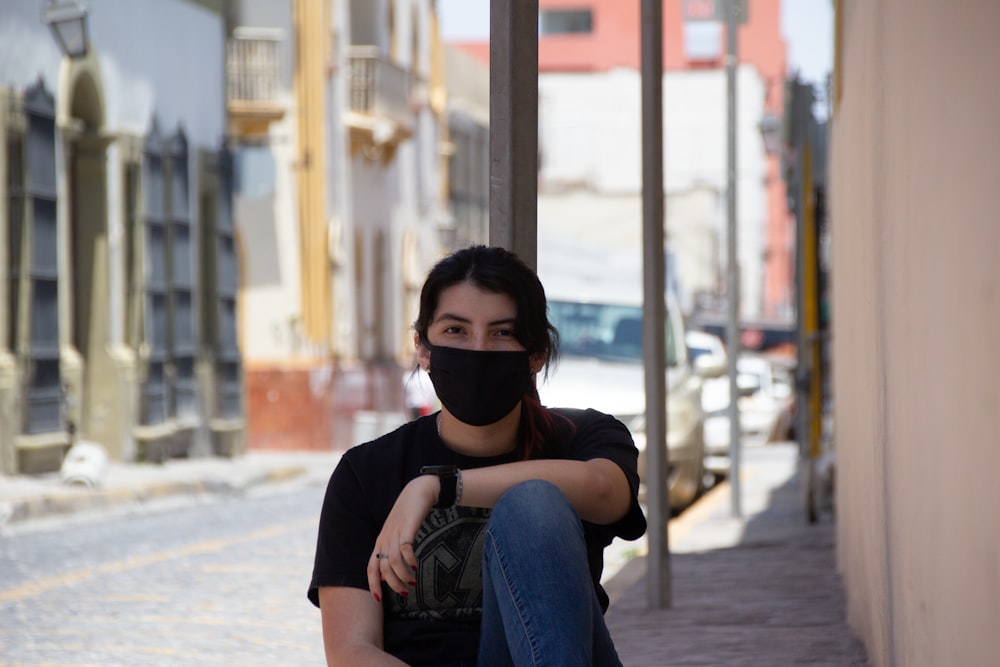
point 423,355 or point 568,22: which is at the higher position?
point 568,22

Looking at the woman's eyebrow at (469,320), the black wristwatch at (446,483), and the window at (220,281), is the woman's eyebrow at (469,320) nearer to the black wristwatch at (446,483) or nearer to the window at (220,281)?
the black wristwatch at (446,483)

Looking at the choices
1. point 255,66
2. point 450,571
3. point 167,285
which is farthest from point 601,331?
point 450,571

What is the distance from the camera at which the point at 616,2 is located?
232 feet

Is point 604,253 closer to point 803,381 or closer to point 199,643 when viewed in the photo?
point 803,381

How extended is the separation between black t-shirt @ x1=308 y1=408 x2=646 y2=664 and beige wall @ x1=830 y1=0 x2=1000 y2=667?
667 mm

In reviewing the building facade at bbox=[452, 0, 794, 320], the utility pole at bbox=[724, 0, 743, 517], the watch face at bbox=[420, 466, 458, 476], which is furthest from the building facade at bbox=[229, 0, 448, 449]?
the building facade at bbox=[452, 0, 794, 320]

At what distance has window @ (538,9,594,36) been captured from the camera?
71438mm

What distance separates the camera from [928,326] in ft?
12.0

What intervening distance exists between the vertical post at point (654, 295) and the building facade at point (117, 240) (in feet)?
32.9

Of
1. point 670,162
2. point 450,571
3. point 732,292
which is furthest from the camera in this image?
point 670,162

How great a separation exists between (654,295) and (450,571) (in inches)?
165

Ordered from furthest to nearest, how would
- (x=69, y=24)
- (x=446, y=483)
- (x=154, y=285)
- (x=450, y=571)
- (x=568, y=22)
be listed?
(x=568, y=22) < (x=154, y=285) < (x=69, y=24) < (x=450, y=571) < (x=446, y=483)

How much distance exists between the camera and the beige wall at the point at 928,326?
2959 mm

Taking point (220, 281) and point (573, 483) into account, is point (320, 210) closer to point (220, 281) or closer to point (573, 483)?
point (220, 281)
